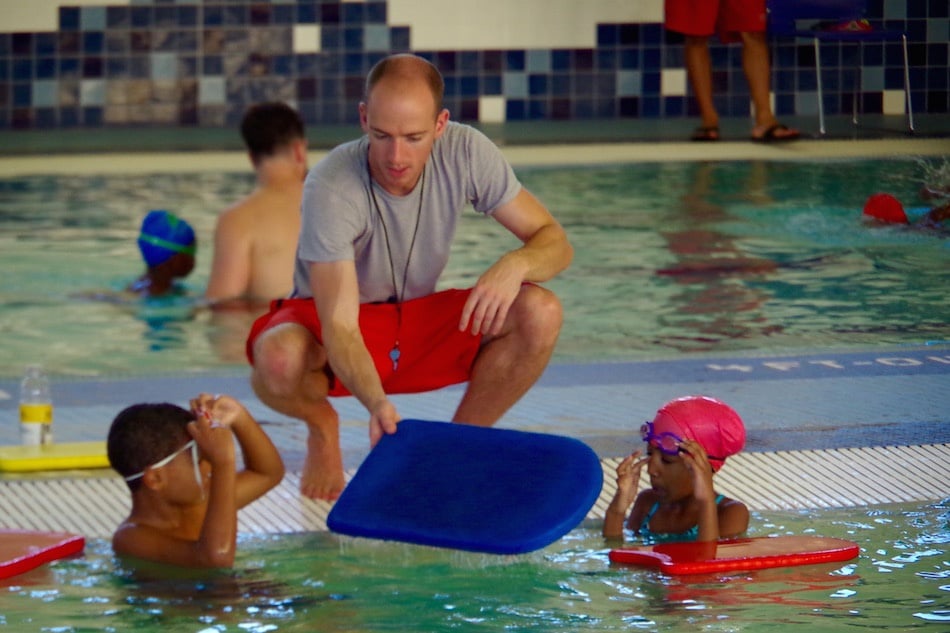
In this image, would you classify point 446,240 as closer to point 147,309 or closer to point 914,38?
point 147,309

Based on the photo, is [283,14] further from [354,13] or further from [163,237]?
[163,237]

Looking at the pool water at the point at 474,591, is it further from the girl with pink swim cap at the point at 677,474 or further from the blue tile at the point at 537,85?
the blue tile at the point at 537,85

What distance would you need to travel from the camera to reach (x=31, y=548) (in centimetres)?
339

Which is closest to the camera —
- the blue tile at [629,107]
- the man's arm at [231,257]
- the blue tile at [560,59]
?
the man's arm at [231,257]

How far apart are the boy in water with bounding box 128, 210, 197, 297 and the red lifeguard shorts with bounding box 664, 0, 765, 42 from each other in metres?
5.26

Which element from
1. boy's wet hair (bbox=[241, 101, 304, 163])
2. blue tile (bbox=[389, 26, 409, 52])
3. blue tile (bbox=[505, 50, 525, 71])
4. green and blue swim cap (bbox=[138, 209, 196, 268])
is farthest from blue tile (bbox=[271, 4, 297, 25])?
boy's wet hair (bbox=[241, 101, 304, 163])

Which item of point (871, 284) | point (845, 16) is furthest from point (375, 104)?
point (845, 16)

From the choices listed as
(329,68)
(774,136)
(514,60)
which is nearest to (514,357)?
(774,136)

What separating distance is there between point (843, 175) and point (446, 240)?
6059 millimetres

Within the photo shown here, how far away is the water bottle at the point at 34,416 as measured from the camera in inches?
156

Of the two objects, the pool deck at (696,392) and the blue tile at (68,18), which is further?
the blue tile at (68,18)

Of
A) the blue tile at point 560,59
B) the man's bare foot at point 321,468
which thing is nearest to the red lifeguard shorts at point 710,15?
the blue tile at point 560,59

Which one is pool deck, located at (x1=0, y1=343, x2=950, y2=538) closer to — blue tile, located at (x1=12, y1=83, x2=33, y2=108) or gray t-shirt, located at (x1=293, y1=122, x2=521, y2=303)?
gray t-shirt, located at (x1=293, y1=122, x2=521, y2=303)

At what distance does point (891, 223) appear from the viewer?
7.94 meters
